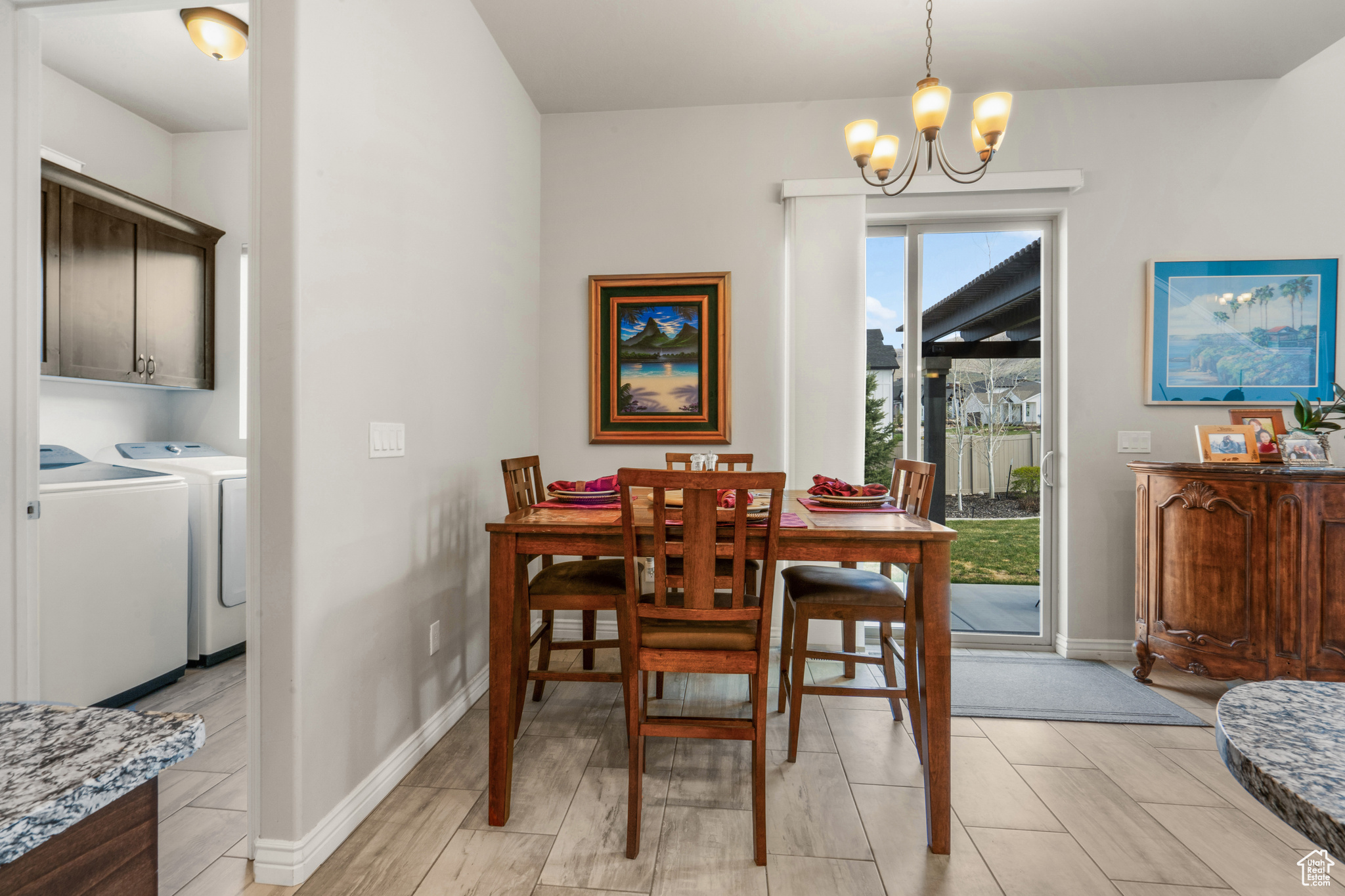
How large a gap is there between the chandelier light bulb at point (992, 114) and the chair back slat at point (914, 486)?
3.59ft

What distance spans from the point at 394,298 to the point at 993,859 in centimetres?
230

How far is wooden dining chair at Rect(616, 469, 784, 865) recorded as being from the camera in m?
1.55

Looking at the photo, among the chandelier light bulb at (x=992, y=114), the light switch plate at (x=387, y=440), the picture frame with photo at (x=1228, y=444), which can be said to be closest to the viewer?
the light switch plate at (x=387, y=440)

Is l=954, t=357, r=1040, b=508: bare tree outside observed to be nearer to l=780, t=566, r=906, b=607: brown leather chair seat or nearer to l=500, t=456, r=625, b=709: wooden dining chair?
l=780, t=566, r=906, b=607: brown leather chair seat

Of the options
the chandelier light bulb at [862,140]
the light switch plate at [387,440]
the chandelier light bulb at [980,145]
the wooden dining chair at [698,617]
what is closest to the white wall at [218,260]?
the light switch plate at [387,440]

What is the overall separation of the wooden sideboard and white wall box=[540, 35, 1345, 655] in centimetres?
46

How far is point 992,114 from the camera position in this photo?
196 centimetres

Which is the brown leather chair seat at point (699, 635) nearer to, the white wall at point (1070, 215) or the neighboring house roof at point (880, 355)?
the white wall at point (1070, 215)

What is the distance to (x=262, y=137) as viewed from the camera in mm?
1479

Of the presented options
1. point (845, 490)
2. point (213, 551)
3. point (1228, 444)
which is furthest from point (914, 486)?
point (213, 551)

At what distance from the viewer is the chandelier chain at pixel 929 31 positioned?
241cm

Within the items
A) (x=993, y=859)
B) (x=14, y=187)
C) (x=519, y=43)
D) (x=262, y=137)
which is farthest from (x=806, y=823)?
(x=519, y=43)

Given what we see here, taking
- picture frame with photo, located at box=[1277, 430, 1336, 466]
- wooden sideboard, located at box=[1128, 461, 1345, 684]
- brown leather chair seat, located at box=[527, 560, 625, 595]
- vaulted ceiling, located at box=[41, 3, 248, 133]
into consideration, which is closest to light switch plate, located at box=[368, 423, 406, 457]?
brown leather chair seat, located at box=[527, 560, 625, 595]

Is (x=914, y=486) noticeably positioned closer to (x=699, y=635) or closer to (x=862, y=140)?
(x=699, y=635)
